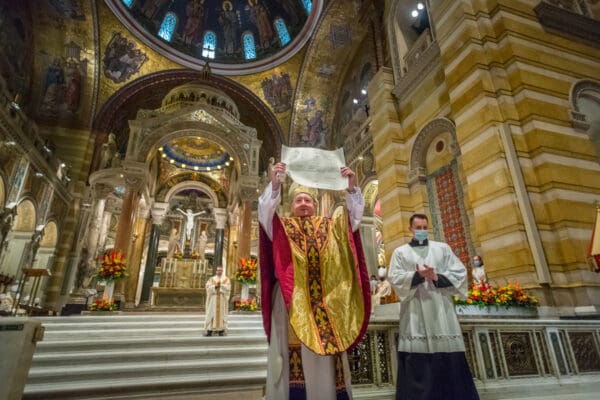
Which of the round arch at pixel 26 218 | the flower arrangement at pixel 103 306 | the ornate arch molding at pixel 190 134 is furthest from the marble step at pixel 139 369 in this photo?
the round arch at pixel 26 218

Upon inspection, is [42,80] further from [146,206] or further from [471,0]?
[471,0]

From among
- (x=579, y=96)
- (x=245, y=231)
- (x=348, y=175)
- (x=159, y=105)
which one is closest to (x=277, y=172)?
(x=348, y=175)

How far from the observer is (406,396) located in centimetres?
259

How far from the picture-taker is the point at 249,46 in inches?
841

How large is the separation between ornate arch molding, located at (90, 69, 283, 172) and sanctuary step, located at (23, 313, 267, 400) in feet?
47.1

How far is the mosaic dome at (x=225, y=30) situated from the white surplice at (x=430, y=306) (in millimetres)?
18223

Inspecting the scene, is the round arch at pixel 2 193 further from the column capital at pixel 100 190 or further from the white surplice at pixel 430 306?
the white surplice at pixel 430 306

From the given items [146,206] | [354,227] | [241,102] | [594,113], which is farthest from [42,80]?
[594,113]

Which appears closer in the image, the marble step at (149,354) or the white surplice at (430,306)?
the white surplice at (430,306)

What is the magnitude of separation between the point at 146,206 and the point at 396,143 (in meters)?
12.6

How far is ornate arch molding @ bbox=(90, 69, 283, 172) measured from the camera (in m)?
17.4

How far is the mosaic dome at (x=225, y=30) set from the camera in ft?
61.8

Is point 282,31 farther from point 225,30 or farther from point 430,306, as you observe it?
point 430,306

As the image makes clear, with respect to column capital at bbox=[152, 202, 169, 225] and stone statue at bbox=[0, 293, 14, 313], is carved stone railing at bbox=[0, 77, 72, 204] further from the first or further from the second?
stone statue at bbox=[0, 293, 14, 313]
